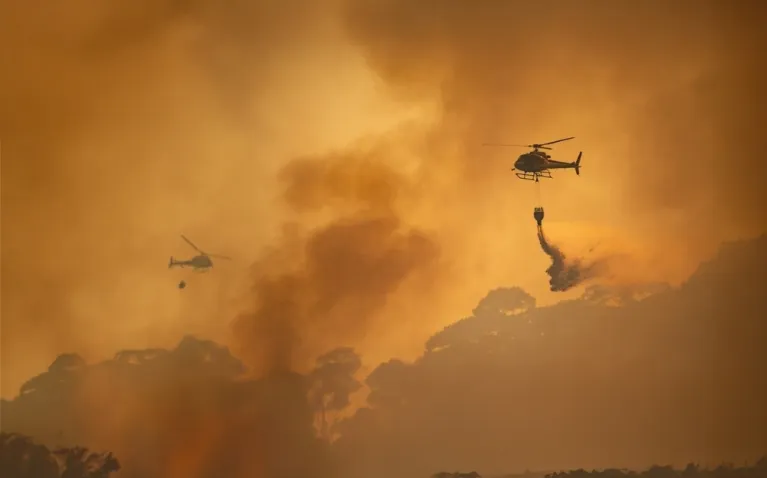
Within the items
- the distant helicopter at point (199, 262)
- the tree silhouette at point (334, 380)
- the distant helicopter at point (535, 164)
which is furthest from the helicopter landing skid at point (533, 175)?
the distant helicopter at point (199, 262)

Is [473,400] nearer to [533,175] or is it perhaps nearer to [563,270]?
[563,270]

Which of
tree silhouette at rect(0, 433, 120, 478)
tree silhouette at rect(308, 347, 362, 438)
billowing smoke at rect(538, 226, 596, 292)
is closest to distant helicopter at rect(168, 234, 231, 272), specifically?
tree silhouette at rect(308, 347, 362, 438)

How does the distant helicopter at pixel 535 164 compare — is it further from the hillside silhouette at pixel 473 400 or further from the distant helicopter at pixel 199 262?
the distant helicopter at pixel 199 262

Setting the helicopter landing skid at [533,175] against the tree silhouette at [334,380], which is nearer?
the tree silhouette at [334,380]

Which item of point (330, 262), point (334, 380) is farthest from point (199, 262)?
point (334, 380)

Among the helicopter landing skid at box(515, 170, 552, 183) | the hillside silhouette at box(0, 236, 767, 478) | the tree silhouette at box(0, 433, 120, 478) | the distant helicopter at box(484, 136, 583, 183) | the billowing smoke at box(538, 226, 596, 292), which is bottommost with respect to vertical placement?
the tree silhouette at box(0, 433, 120, 478)

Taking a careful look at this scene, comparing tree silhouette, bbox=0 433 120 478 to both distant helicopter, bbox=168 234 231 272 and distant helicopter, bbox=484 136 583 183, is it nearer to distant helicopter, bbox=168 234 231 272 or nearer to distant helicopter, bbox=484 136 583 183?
distant helicopter, bbox=168 234 231 272
